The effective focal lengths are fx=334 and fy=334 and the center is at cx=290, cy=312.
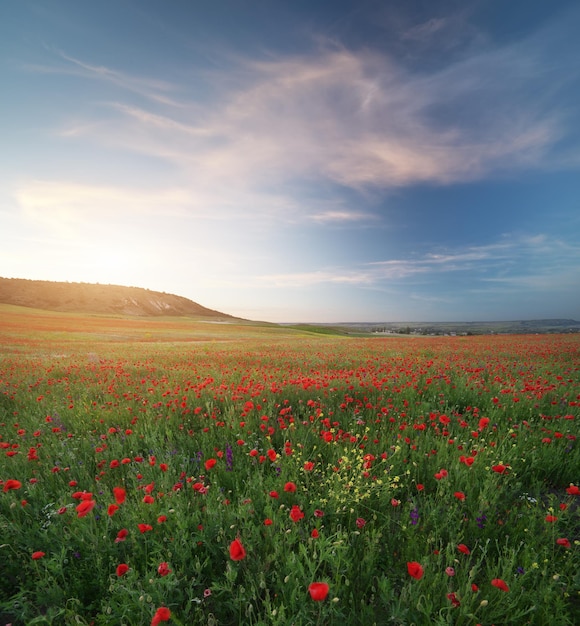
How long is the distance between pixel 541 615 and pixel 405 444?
76.8 inches

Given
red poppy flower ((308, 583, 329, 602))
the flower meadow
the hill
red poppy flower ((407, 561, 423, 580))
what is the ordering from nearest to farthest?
red poppy flower ((308, 583, 329, 602)) < red poppy flower ((407, 561, 423, 580)) < the flower meadow < the hill

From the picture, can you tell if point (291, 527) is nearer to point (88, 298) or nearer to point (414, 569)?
point (414, 569)

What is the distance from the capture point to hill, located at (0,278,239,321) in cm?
9750

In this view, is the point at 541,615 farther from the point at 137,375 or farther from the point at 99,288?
the point at 99,288

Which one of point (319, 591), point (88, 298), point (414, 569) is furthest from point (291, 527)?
point (88, 298)

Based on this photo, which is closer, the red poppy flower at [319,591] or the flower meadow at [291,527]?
the red poppy flower at [319,591]

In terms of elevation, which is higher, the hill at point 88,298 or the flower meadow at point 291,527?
the hill at point 88,298

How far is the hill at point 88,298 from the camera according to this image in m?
97.5

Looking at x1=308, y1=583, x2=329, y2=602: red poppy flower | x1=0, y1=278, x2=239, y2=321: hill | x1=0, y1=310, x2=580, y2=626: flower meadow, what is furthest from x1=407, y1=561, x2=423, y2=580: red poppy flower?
x1=0, y1=278, x2=239, y2=321: hill

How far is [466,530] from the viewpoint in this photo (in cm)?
271

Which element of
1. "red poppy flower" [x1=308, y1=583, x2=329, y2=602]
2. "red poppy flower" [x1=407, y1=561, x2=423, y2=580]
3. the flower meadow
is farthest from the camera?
the flower meadow

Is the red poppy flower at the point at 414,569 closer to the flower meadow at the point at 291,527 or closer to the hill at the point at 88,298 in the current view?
the flower meadow at the point at 291,527

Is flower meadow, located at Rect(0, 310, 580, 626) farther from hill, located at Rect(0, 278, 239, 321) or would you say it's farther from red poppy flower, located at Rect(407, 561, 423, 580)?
hill, located at Rect(0, 278, 239, 321)

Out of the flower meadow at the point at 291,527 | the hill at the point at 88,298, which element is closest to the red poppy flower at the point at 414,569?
the flower meadow at the point at 291,527
